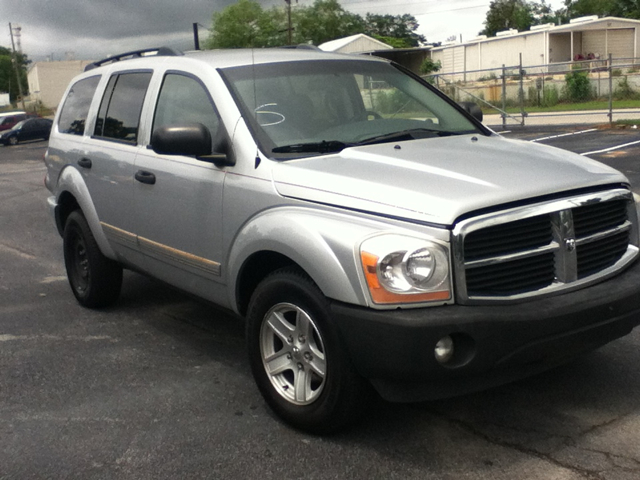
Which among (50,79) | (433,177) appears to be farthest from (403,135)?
(50,79)

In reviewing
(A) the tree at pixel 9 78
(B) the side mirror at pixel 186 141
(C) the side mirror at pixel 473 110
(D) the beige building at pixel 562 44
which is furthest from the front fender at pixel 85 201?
(A) the tree at pixel 9 78

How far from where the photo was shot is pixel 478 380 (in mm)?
3518

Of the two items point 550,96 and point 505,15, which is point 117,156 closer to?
point 550,96

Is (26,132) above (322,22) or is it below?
below

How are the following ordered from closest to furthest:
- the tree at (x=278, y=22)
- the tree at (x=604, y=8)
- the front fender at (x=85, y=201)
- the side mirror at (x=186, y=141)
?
the side mirror at (x=186, y=141), the front fender at (x=85, y=201), the tree at (x=604, y=8), the tree at (x=278, y=22)

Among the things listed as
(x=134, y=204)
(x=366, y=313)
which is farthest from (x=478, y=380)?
(x=134, y=204)

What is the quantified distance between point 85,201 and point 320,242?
9.65 feet

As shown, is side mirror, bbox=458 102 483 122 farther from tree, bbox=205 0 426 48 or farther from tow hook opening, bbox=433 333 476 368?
tree, bbox=205 0 426 48

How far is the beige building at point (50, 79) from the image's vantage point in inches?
3962

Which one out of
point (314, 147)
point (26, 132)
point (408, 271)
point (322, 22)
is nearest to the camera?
point (408, 271)

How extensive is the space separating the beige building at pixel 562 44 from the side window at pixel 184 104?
177 feet

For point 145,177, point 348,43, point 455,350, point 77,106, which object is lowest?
point 455,350

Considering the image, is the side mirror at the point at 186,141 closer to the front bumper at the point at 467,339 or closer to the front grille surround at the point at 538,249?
the front bumper at the point at 467,339

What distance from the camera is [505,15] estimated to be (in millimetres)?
103875
